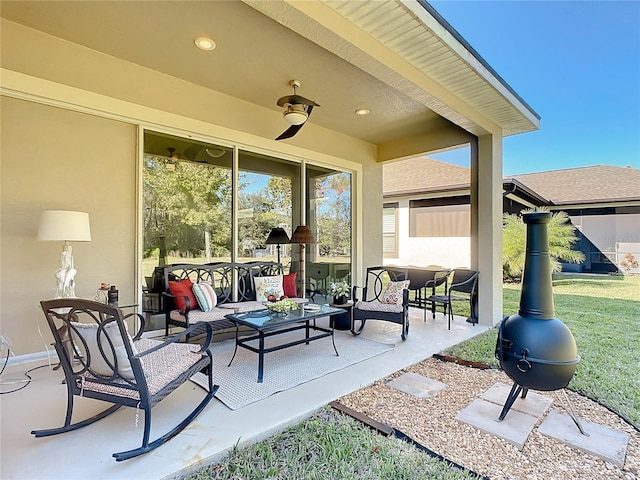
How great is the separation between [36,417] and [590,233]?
16.3 metres

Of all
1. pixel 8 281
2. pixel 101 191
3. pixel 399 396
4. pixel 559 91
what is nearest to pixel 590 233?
pixel 559 91

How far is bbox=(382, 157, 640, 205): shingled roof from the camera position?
1107 centimetres

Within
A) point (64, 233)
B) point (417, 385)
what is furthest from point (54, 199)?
point (417, 385)

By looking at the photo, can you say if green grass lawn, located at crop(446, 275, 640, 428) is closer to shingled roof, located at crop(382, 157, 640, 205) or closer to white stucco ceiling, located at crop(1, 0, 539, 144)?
white stucco ceiling, located at crop(1, 0, 539, 144)

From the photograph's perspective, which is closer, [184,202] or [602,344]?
[602,344]

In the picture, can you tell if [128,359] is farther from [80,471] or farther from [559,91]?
[559,91]

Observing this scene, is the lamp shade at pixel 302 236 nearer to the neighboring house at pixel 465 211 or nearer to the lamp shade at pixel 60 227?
the lamp shade at pixel 60 227

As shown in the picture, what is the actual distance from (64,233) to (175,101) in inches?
86.1

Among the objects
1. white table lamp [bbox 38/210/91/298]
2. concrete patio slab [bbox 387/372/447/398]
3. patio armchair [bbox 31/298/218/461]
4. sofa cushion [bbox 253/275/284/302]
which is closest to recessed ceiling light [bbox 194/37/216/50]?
white table lamp [bbox 38/210/91/298]

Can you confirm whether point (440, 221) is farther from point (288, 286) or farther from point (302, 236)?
point (288, 286)

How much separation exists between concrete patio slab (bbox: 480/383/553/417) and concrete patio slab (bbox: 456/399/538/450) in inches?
2.8

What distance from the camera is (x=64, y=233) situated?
2996 mm

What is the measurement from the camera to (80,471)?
5.88ft

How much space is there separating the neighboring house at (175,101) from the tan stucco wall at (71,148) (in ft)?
0.04
